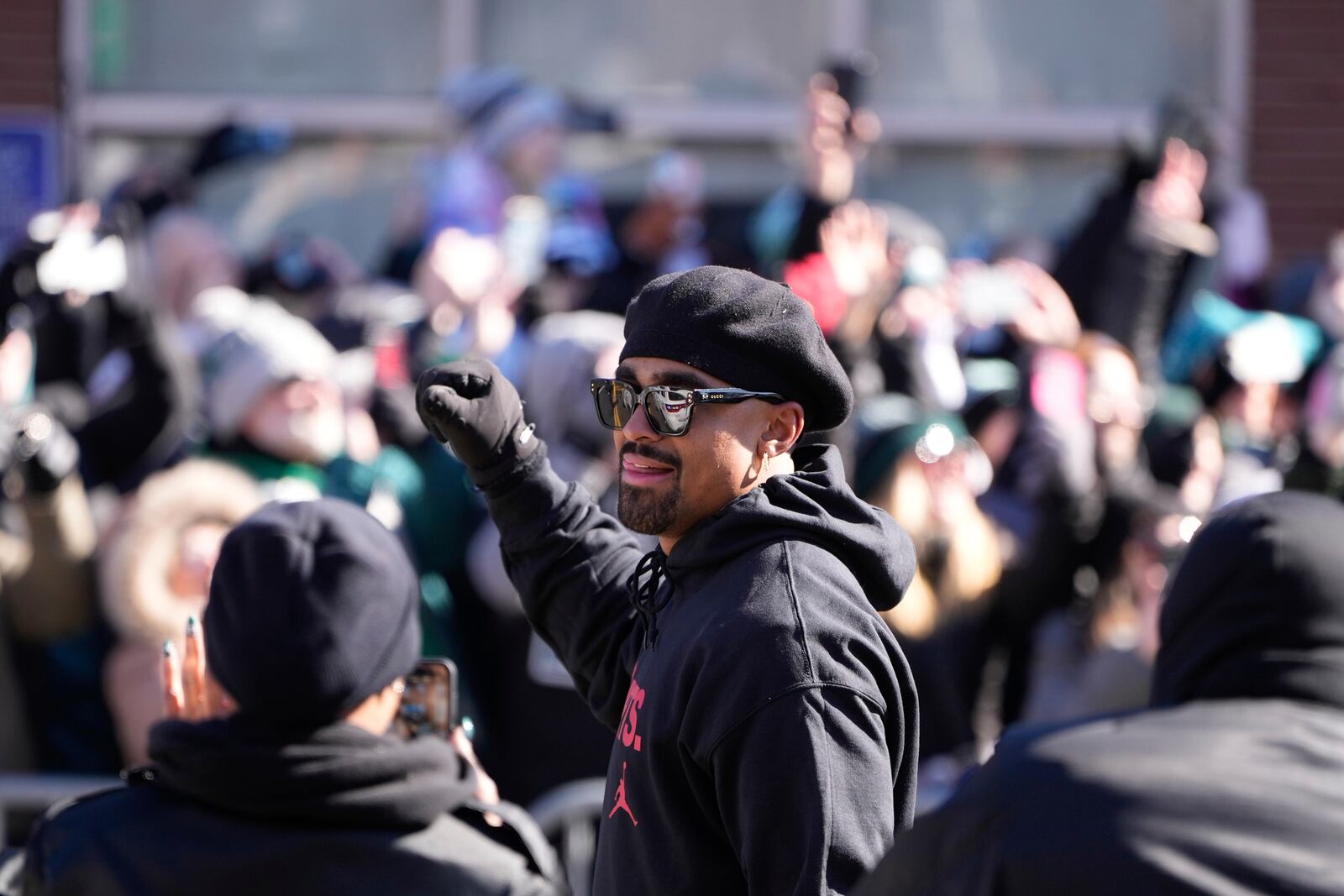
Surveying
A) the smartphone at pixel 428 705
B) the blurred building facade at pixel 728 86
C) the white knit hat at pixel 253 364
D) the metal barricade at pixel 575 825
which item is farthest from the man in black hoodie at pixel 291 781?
the blurred building facade at pixel 728 86

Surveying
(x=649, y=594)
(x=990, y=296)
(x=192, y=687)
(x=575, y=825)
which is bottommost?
(x=575, y=825)

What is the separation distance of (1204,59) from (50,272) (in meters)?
5.56

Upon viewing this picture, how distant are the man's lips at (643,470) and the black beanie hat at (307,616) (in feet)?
1.52

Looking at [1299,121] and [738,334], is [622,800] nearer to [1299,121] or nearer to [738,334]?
[738,334]

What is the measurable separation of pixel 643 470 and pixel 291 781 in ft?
2.25

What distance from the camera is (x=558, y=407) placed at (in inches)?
198

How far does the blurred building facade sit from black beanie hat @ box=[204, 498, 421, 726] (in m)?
5.61

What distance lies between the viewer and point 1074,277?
657cm

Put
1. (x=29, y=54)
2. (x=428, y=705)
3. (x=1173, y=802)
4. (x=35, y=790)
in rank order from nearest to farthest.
Answer: 1. (x=1173, y=802)
2. (x=428, y=705)
3. (x=35, y=790)
4. (x=29, y=54)

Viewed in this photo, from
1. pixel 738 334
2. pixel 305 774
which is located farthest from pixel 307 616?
pixel 738 334

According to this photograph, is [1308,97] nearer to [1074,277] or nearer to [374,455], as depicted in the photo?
[1074,277]

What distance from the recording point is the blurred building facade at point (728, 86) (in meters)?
8.39

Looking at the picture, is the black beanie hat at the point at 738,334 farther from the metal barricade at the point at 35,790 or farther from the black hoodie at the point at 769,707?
the metal barricade at the point at 35,790

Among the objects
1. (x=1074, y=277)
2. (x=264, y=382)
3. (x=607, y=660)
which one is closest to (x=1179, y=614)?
(x=607, y=660)
